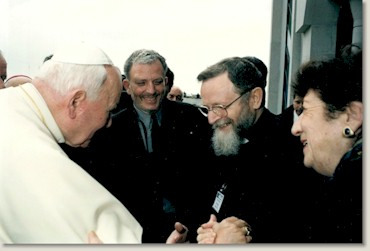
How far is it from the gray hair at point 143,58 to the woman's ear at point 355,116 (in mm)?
741

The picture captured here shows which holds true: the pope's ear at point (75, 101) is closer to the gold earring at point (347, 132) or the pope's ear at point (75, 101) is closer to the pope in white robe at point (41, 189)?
the pope in white robe at point (41, 189)

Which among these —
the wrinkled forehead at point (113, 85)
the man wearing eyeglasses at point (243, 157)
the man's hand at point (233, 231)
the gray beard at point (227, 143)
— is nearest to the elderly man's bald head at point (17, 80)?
the wrinkled forehead at point (113, 85)

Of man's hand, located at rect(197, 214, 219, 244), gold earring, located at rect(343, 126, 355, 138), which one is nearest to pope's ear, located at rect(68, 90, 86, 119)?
man's hand, located at rect(197, 214, 219, 244)

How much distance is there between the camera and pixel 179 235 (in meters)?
1.91

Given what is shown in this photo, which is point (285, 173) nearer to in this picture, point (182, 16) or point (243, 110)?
point (243, 110)

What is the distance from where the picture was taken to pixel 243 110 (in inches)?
78.6

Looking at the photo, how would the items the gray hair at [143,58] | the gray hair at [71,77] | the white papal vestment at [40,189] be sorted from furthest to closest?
the gray hair at [143,58] < the gray hair at [71,77] < the white papal vestment at [40,189]

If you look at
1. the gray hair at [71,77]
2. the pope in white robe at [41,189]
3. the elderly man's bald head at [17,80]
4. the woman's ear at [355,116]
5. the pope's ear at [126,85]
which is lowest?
the pope in white robe at [41,189]

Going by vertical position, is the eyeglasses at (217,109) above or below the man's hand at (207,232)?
above

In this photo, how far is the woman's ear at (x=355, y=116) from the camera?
161 cm

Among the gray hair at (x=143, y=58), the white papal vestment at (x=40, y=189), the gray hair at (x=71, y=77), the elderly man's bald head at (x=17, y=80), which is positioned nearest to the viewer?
the white papal vestment at (x=40, y=189)

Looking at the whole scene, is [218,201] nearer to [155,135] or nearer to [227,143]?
[227,143]

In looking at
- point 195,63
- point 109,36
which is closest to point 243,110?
point 195,63

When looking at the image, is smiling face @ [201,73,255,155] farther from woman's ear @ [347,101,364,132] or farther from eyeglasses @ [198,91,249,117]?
woman's ear @ [347,101,364,132]
